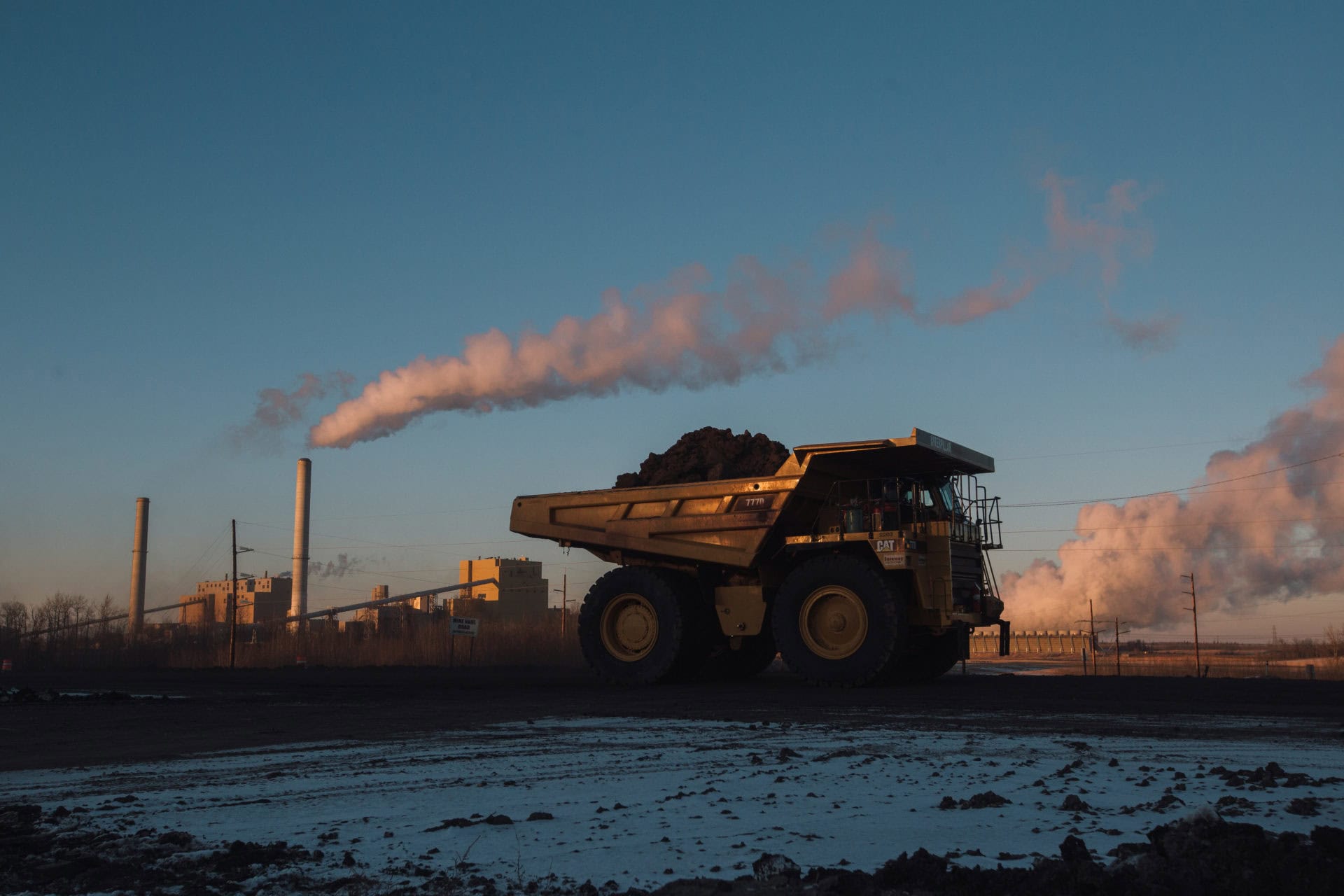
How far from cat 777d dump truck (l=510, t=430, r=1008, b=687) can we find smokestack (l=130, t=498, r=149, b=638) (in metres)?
58.8

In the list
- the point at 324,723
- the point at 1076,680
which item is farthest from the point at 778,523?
the point at 324,723

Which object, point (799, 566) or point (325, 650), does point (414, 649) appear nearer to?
point (325, 650)

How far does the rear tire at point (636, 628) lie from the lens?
16828mm

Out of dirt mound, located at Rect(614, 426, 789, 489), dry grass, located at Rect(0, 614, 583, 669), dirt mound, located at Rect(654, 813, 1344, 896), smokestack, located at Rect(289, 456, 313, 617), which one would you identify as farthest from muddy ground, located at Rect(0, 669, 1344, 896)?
smokestack, located at Rect(289, 456, 313, 617)

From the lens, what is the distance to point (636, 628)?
17438 mm

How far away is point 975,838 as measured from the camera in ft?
14.6

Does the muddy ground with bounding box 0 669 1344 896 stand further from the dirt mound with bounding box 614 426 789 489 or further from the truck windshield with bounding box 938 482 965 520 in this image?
the dirt mound with bounding box 614 426 789 489

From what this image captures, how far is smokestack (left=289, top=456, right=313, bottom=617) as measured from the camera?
61172 mm

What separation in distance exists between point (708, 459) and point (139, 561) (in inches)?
2418

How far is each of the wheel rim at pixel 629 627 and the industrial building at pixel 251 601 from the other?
83353 millimetres

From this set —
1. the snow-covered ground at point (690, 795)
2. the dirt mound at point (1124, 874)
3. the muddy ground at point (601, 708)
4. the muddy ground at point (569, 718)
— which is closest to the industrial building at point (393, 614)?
the muddy ground at point (569, 718)

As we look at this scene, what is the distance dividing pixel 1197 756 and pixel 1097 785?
178 cm

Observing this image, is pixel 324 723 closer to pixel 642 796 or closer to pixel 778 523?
pixel 642 796

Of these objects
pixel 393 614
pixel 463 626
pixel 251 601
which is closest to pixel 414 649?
pixel 463 626
